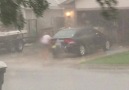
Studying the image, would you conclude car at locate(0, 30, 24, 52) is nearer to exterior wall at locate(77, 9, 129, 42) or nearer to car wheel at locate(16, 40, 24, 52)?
car wheel at locate(16, 40, 24, 52)

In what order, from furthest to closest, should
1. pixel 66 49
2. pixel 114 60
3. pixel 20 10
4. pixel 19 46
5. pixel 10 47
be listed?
pixel 19 46 < pixel 10 47 < pixel 66 49 < pixel 114 60 < pixel 20 10

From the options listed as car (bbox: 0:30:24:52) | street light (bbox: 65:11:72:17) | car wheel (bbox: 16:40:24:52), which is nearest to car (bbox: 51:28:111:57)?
car (bbox: 0:30:24:52)

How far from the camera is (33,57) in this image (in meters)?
20.5

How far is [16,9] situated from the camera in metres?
3.01

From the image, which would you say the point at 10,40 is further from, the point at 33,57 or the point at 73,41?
the point at 73,41

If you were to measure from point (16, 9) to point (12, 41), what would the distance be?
2014cm

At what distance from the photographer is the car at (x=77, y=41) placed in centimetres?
1948

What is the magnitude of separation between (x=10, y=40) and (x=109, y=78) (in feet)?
34.5

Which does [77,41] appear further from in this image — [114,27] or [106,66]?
[114,27]

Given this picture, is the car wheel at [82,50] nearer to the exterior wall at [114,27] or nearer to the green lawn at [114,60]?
the green lawn at [114,60]

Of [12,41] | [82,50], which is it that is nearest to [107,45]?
[82,50]

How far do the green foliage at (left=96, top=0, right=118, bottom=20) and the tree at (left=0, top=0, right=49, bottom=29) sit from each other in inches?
16.5

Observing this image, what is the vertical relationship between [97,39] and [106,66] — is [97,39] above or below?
above

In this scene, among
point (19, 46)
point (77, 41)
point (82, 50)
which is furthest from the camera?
point (19, 46)
